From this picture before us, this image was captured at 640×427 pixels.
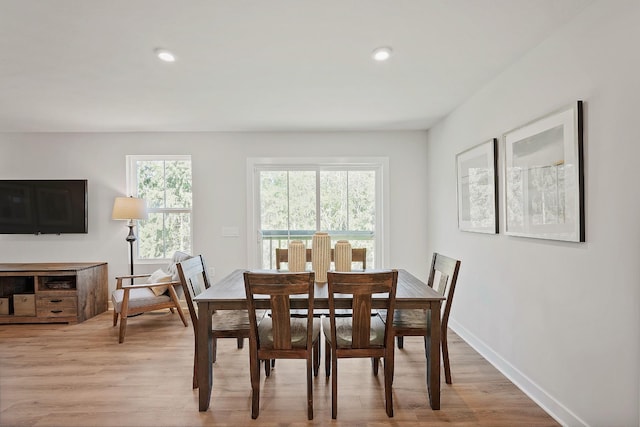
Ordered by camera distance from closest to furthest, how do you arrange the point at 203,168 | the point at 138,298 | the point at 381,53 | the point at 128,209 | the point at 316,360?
the point at 381,53
the point at 316,360
the point at 138,298
the point at 128,209
the point at 203,168

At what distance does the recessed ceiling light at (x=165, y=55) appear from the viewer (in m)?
2.29

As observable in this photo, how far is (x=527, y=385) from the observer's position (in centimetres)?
236

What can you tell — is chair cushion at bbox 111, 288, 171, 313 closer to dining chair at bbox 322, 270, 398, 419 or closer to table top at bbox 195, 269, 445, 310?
table top at bbox 195, 269, 445, 310

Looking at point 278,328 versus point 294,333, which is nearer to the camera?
point 278,328

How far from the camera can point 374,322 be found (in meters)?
2.39

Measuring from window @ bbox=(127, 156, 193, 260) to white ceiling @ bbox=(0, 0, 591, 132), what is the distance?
91 centimetres

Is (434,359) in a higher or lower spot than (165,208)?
lower

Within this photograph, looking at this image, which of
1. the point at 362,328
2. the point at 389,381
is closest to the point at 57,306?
the point at 362,328

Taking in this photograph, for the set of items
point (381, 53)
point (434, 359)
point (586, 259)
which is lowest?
point (434, 359)

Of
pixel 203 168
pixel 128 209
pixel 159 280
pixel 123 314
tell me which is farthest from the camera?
pixel 203 168

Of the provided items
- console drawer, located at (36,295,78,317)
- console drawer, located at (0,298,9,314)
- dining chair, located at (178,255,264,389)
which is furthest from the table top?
console drawer, located at (0,298,9,314)

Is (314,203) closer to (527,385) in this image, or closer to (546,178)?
(546,178)

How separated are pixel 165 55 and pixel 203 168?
89.4 inches

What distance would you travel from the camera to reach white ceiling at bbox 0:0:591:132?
6.11 feet
